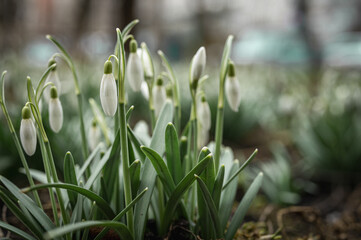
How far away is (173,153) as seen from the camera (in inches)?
42.4

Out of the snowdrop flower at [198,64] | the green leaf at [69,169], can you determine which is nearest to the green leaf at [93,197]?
the green leaf at [69,169]

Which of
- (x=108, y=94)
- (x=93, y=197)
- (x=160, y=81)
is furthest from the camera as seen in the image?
(x=160, y=81)

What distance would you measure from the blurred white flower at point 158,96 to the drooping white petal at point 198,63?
0.15 metres

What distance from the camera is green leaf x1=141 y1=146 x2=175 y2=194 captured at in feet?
3.14

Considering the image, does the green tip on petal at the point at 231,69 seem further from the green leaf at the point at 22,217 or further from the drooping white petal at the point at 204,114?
the green leaf at the point at 22,217

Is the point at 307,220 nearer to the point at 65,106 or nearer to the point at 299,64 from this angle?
the point at 65,106

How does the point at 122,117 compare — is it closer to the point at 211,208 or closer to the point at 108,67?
the point at 108,67

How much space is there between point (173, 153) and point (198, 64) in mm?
276

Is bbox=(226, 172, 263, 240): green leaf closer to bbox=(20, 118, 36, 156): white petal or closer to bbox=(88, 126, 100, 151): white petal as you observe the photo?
bbox=(88, 126, 100, 151): white petal

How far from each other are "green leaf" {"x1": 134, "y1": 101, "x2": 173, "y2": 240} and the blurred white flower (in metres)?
0.03

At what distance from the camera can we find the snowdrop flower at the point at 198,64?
102 cm

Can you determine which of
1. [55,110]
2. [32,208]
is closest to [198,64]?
[55,110]

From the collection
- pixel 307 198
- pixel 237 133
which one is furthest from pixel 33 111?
pixel 237 133

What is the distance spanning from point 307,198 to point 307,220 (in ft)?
2.59
